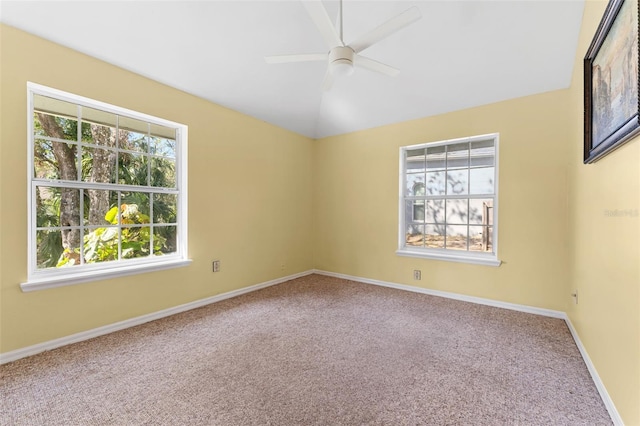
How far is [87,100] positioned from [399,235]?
3.82 metres

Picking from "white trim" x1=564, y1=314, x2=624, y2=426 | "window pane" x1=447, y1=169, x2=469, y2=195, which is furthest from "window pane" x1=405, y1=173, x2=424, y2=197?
"white trim" x1=564, y1=314, x2=624, y2=426

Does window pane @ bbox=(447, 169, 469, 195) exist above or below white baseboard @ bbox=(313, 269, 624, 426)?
above

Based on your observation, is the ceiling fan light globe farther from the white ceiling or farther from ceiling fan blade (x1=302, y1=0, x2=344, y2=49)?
the white ceiling

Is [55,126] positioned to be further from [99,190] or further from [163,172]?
[163,172]

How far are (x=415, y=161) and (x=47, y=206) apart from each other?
13.4 ft

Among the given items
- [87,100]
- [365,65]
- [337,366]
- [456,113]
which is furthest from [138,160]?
[456,113]

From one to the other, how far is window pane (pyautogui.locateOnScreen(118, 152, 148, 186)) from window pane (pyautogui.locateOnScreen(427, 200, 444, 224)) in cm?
355

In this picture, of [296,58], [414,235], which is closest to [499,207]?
[414,235]

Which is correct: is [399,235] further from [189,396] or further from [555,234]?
[189,396]

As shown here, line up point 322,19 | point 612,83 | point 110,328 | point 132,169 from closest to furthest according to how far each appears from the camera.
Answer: point 612,83
point 322,19
point 110,328
point 132,169

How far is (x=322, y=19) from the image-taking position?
182 centimetres

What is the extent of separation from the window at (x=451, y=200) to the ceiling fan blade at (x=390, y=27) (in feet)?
7.01

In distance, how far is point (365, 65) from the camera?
2219mm

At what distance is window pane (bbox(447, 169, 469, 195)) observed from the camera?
358 cm
